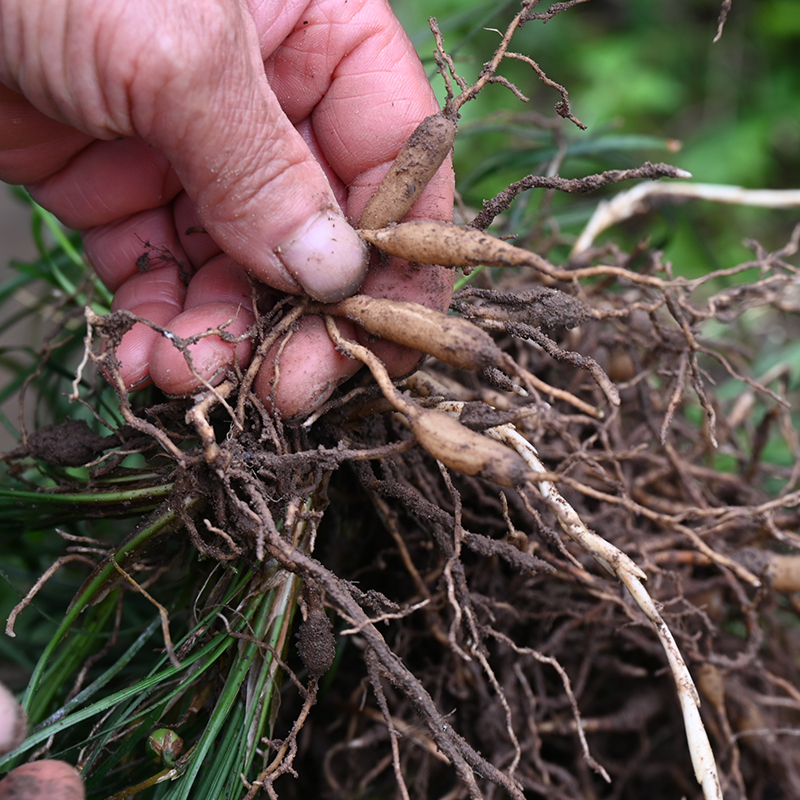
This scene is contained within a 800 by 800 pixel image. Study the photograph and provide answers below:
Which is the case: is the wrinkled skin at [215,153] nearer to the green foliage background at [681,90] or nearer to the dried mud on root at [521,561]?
the dried mud on root at [521,561]

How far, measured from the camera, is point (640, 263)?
1359 mm

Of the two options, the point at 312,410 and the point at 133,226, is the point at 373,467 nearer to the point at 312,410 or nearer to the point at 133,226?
the point at 312,410

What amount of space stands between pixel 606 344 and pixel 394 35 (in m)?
0.65

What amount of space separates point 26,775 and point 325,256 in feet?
2.17

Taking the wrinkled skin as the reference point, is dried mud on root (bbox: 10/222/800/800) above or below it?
below

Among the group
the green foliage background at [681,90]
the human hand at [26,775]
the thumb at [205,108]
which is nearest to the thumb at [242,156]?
the thumb at [205,108]

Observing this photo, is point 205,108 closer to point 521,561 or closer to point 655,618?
point 521,561

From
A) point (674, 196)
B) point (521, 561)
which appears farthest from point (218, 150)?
point (674, 196)

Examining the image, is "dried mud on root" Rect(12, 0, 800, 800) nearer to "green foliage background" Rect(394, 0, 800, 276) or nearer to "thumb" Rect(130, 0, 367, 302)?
"thumb" Rect(130, 0, 367, 302)

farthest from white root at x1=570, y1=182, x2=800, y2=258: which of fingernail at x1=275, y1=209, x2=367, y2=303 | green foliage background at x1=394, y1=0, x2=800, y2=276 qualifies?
green foliage background at x1=394, y1=0, x2=800, y2=276

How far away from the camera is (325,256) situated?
80 cm

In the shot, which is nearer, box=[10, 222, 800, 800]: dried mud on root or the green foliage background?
box=[10, 222, 800, 800]: dried mud on root

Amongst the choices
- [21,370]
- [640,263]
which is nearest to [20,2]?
[21,370]

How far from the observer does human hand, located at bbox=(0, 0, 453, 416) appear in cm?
67
